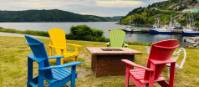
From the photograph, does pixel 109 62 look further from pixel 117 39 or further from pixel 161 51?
pixel 161 51

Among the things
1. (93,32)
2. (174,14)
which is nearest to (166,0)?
(174,14)

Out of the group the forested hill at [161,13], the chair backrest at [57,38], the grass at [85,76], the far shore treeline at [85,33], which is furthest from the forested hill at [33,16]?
the chair backrest at [57,38]

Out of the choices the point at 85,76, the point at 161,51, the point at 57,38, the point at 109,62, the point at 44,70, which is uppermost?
the point at 161,51

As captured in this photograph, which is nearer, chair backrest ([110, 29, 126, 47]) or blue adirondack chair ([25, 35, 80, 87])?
blue adirondack chair ([25, 35, 80, 87])

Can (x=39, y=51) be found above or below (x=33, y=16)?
above

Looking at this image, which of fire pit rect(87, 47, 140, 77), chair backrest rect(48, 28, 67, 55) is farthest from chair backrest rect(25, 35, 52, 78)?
chair backrest rect(48, 28, 67, 55)

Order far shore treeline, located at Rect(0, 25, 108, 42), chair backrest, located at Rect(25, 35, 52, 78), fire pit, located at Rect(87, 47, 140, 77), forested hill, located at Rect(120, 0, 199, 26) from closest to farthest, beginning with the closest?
chair backrest, located at Rect(25, 35, 52, 78)
fire pit, located at Rect(87, 47, 140, 77)
far shore treeline, located at Rect(0, 25, 108, 42)
forested hill, located at Rect(120, 0, 199, 26)

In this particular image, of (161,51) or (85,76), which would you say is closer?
(161,51)

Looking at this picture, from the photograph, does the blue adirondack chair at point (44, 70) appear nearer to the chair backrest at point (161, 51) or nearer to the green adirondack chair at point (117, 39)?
the chair backrest at point (161, 51)

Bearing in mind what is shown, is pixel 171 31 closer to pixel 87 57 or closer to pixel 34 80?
pixel 87 57

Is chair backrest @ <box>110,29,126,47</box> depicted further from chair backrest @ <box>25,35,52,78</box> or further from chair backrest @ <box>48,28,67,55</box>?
chair backrest @ <box>25,35,52,78</box>

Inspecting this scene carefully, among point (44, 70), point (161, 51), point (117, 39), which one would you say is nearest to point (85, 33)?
point (117, 39)

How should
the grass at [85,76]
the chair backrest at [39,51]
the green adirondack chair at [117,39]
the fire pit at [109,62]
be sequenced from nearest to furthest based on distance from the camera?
Answer: the chair backrest at [39,51]
the grass at [85,76]
the fire pit at [109,62]
the green adirondack chair at [117,39]

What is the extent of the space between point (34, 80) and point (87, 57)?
3.55 meters
